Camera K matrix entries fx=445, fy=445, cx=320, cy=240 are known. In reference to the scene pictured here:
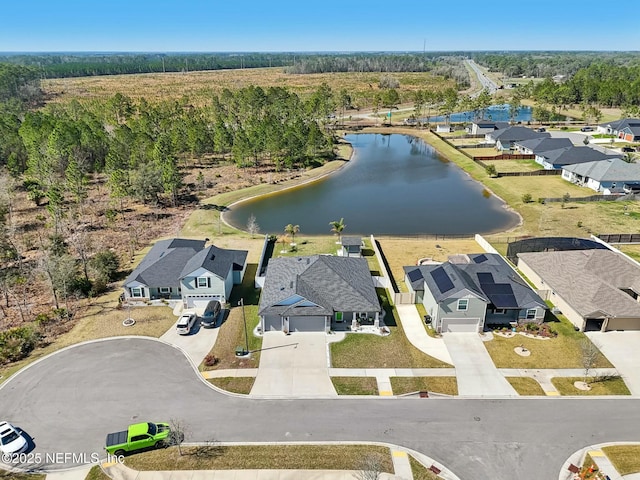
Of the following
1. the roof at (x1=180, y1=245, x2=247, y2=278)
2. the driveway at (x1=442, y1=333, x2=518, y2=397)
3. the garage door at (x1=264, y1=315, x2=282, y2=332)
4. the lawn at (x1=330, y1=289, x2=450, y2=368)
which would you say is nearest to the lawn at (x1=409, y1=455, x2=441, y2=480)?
the driveway at (x1=442, y1=333, x2=518, y2=397)

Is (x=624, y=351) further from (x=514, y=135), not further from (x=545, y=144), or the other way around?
(x=514, y=135)

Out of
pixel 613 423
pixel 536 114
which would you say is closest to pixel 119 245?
pixel 613 423

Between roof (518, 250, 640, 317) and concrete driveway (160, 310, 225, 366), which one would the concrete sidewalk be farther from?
concrete driveway (160, 310, 225, 366)

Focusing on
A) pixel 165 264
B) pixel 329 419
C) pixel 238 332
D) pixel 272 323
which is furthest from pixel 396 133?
pixel 329 419

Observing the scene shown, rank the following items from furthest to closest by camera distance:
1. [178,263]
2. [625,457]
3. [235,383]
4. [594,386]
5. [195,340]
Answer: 1. [178,263]
2. [195,340]
3. [235,383]
4. [594,386]
5. [625,457]

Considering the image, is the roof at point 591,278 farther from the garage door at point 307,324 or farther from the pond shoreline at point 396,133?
the garage door at point 307,324

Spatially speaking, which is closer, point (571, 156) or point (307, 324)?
point (307, 324)

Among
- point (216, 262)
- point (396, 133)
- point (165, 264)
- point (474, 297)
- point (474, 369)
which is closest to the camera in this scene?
point (474, 369)
